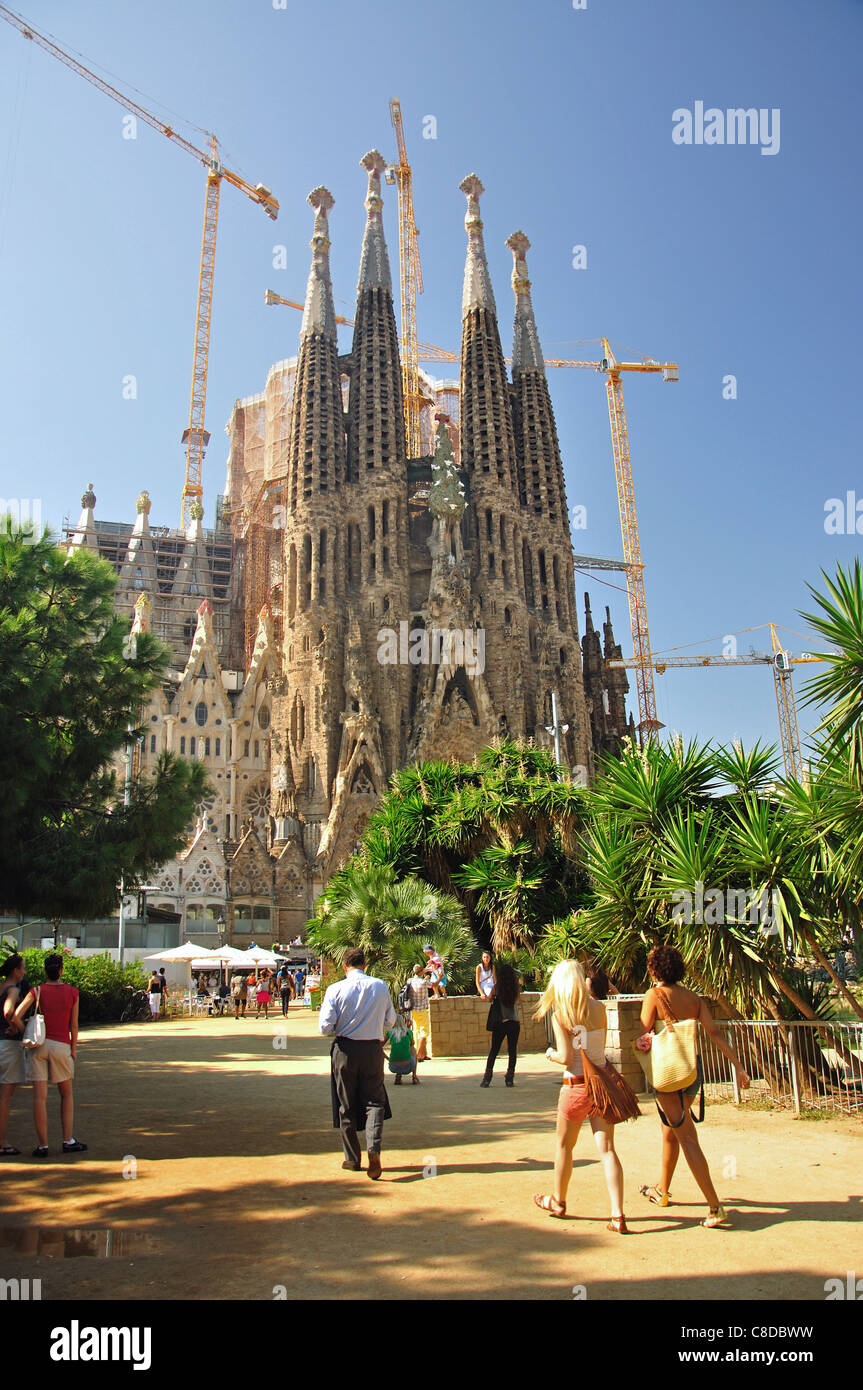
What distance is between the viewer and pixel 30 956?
18.9 metres

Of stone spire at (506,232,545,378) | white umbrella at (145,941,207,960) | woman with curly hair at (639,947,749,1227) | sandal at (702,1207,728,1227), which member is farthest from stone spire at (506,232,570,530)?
sandal at (702,1207,728,1227)

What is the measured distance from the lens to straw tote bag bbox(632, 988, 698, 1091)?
5.22m

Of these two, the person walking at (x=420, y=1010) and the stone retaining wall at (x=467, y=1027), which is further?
the stone retaining wall at (x=467, y=1027)

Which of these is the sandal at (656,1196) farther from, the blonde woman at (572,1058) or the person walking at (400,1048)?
the person walking at (400,1048)

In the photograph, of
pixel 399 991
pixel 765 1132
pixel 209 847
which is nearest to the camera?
pixel 765 1132

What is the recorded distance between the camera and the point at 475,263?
2292 inches

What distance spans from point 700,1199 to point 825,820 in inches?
164

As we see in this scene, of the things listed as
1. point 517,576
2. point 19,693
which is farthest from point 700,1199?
point 517,576

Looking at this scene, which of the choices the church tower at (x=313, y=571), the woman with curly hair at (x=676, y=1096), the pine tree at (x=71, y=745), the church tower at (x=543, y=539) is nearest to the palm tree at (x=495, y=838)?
the pine tree at (x=71, y=745)

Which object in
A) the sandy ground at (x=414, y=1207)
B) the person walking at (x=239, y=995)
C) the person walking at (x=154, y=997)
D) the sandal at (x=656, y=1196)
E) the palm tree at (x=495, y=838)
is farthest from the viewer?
the person walking at (x=239, y=995)

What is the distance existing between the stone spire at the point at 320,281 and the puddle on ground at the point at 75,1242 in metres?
51.8

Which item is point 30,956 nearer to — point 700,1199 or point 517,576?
point 700,1199

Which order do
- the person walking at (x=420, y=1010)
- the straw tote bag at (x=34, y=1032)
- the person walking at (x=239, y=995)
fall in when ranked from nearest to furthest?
the straw tote bag at (x=34, y=1032) → the person walking at (x=420, y=1010) → the person walking at (x=239, y=995)

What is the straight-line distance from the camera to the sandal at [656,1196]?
553 centimetres
